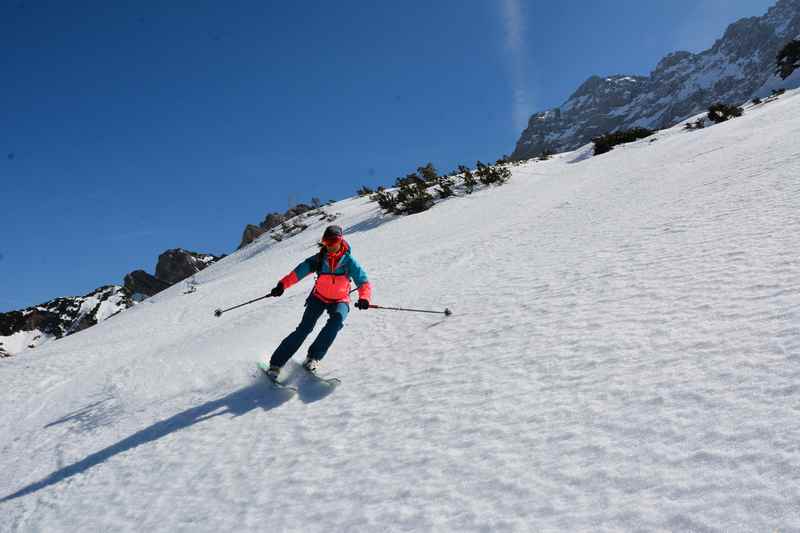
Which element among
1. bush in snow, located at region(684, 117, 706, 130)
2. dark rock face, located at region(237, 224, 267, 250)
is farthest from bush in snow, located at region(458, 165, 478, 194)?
dark rock face, located at region(237, 224, 267, 250)

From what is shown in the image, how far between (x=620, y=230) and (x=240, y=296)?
393 inches

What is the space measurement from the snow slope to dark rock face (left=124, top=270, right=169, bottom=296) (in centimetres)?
4398

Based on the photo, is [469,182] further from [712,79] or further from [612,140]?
[712,79]

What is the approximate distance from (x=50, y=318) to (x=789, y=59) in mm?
80121

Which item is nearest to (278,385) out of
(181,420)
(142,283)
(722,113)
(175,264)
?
(181,420)

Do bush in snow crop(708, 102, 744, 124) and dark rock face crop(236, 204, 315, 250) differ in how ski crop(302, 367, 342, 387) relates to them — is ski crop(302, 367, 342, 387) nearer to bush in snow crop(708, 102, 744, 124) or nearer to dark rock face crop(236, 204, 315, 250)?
bush in snow crop(708, 102, 744, 124)

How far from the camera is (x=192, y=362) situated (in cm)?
705

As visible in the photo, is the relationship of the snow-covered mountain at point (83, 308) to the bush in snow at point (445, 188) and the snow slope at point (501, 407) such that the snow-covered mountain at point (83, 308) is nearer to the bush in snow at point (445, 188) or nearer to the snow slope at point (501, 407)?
the bush in snow at point (445, 188)

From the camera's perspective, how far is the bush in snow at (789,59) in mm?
31469

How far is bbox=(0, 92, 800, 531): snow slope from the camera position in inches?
99.6

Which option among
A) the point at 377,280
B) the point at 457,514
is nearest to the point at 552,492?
the point at 457,514

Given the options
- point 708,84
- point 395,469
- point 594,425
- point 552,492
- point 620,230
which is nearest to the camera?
point 552,492

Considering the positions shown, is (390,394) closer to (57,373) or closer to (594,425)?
(594,425)

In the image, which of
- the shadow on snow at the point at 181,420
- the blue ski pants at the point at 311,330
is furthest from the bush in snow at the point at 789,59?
the shadow on snow at the point at 181,420
